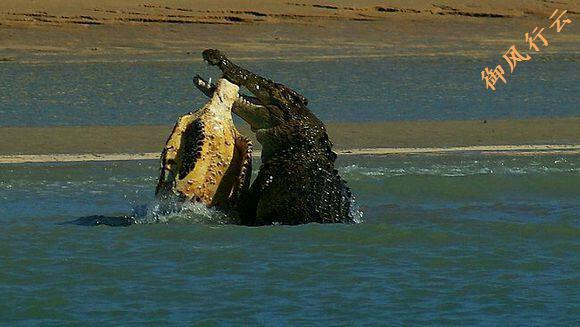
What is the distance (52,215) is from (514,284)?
13.6 feet

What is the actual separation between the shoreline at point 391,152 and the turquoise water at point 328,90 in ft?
9.14

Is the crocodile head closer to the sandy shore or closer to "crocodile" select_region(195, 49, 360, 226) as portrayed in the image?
"crocodile" select_region(195, 49, 360, 226)

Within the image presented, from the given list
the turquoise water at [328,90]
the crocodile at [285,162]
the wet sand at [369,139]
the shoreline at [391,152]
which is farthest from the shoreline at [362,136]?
the crocodile at [285,162]

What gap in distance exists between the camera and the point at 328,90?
73.6ft

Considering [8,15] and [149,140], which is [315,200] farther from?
[8,15]

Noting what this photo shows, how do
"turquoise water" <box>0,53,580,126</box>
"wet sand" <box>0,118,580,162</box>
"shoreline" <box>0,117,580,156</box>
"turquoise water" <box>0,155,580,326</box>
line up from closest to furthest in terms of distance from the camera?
"turquoise water" <box>0,155,580,326</box>, "wet sand" <box>0,118,580,162</box>, "shoreline" <box>0,117,580,156</box>, "turquoise water" <box>0,53,580,126</box>

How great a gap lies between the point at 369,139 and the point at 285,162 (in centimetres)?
675

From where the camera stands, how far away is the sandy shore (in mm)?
29234

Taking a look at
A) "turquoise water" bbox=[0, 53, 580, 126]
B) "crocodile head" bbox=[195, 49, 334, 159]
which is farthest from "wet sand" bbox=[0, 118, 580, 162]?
"crocodile head" bbox=[195, 49, 334, 159]

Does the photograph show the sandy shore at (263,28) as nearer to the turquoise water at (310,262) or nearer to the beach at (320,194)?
the beach at (320,194)

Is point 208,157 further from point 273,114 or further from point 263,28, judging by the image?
point 263,28

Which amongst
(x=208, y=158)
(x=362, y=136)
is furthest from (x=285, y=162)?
(x=362, y=136)

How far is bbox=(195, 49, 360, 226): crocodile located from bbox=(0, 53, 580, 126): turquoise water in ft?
26.3

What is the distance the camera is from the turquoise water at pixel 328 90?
19344 mm
